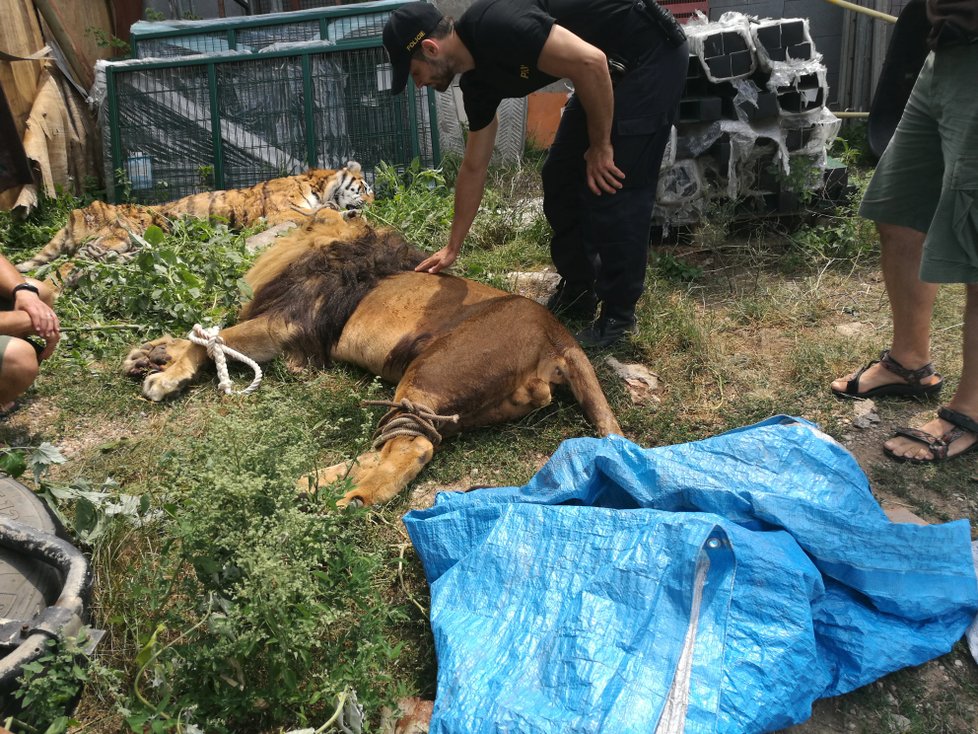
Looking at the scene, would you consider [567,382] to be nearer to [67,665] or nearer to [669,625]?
[669,625]

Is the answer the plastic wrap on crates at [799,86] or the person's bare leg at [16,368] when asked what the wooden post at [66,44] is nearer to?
the person's bare leg at [16,368]

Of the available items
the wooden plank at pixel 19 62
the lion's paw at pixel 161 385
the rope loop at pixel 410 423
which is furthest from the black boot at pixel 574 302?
the wooden plank at pixel 19 62

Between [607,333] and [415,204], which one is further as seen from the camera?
[415,204]

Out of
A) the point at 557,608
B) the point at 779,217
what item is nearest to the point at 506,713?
the point at 557,608

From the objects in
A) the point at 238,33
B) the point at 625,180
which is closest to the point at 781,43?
the point at 625,180

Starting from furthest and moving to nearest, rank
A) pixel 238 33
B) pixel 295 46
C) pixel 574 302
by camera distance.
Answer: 1. pixel 238 33
2. pixel 295 46
3. pixel 574 302

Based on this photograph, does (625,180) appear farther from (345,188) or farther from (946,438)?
(345,188)

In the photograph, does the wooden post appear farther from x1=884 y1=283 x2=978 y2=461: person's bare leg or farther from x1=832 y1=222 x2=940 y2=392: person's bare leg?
x1=884 y1=283 x2=978 y2=461: person's bare leg

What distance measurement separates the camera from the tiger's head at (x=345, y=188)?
695 cm

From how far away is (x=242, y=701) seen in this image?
198cm

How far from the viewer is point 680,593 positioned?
6.91 feet

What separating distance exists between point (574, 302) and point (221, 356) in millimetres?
1961

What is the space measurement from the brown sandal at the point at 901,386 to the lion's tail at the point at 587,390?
3.81 ft

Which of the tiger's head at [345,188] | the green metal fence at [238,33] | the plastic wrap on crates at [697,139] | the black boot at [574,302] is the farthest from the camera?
the green metal fence at [238,33]
